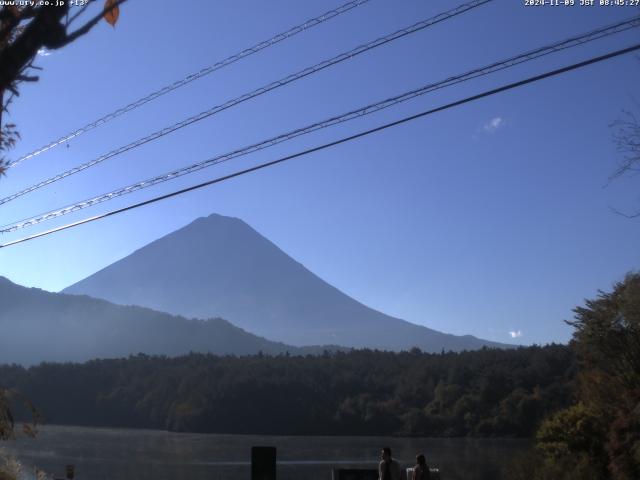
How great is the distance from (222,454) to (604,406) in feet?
174

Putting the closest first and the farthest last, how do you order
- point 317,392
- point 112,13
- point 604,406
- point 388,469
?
1. point 112,13
2. point 388,469
3. point 604,406
4. point 317,392

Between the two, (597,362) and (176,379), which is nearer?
(597,362)

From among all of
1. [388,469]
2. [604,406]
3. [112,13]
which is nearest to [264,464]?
[388,469]

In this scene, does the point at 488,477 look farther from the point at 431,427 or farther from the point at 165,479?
the point at 431,427

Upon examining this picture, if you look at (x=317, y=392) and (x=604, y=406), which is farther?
(x=317, y=392)

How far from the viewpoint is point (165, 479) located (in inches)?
1900

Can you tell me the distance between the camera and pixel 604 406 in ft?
66.6

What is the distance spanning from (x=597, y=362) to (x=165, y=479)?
31.5 m

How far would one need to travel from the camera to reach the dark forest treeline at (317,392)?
8300cm

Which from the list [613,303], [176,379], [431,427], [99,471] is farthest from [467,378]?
[613,303]

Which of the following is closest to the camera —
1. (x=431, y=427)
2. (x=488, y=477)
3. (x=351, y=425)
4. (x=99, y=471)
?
(x=488, y=477)

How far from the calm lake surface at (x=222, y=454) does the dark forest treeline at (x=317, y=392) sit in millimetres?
4296

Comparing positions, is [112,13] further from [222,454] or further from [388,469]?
[222,454]

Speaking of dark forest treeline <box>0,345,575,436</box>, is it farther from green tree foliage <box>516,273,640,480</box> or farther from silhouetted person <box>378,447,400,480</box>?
silhouetted person <box>378,447,400,480</box>
